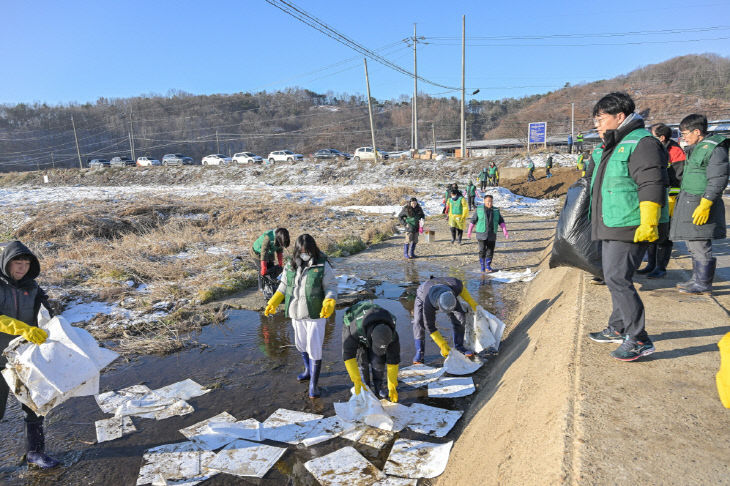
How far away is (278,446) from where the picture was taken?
127 inches

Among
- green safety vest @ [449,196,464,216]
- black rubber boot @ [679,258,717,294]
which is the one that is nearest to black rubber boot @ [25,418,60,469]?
black rubber boot @ [679,258,717,294]

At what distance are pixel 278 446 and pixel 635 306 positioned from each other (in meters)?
2.78

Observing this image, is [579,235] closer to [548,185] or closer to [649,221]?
[649,221]

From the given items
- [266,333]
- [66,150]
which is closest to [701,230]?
[266,333]

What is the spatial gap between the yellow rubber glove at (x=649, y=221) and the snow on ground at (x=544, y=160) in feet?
86.2

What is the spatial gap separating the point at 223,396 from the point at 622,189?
3906mm

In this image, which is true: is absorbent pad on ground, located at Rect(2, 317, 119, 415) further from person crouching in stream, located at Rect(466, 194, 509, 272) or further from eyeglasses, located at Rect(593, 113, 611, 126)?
person crouching in stream, located at Rect(466, 194, 509, 272)

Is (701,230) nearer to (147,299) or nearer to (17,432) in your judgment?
(17,432)

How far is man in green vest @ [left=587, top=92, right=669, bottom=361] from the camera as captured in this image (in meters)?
2.61

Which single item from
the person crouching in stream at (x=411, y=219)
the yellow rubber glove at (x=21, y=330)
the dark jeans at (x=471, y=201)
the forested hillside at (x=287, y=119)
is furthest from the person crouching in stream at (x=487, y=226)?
the forested hillside at (x=287, y=119)

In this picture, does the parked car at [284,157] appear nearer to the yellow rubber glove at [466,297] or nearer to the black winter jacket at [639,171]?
the yellow rubber glove at [466,297]

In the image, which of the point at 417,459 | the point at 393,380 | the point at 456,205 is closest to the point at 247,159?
the point at 456,205

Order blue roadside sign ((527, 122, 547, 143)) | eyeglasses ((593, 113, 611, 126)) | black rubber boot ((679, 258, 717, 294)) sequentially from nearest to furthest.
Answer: eyeglasses ((593, 113, 611, 126)), black rubber boot ((679, 258, 717, 294)), blue roadside sign ((527, 122, 547, 143))

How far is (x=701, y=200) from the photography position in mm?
3805
